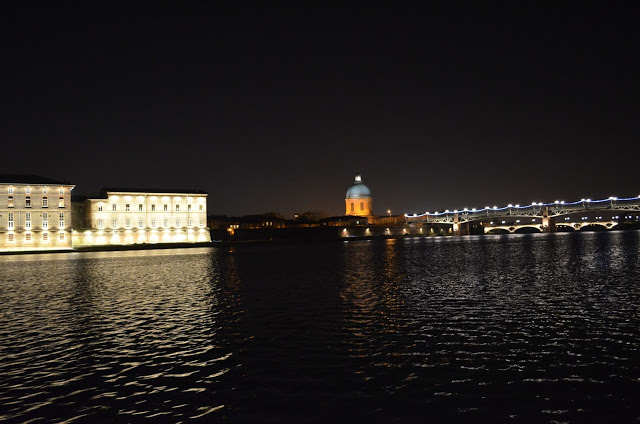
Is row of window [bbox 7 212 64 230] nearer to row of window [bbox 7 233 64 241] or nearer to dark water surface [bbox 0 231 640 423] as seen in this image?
row of window [bbox 7 233 64 241]

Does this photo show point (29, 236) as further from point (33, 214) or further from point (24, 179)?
point (24, 179)

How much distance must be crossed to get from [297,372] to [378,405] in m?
3.18

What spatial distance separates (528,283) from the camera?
32.0 metres

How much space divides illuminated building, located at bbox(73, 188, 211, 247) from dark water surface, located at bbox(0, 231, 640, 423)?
9869cm

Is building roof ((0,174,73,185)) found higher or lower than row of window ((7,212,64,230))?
higher

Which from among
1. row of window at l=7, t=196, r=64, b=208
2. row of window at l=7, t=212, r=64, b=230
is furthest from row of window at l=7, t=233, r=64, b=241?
row of window at l=7, t=196, r=64, b=208

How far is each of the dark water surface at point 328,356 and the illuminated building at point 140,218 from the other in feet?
324

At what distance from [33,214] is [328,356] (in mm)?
108101

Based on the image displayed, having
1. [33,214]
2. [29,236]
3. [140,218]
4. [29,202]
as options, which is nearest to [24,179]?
[29,202]

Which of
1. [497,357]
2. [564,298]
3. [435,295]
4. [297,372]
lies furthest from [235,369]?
[564,298]

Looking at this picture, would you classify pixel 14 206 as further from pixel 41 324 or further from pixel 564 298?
pixel 564 298

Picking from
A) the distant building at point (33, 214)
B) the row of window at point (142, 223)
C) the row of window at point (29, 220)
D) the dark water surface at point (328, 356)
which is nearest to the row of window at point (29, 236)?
the distant building at point (33, 214)

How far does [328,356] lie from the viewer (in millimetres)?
14938

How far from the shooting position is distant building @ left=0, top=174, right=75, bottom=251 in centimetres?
10131
